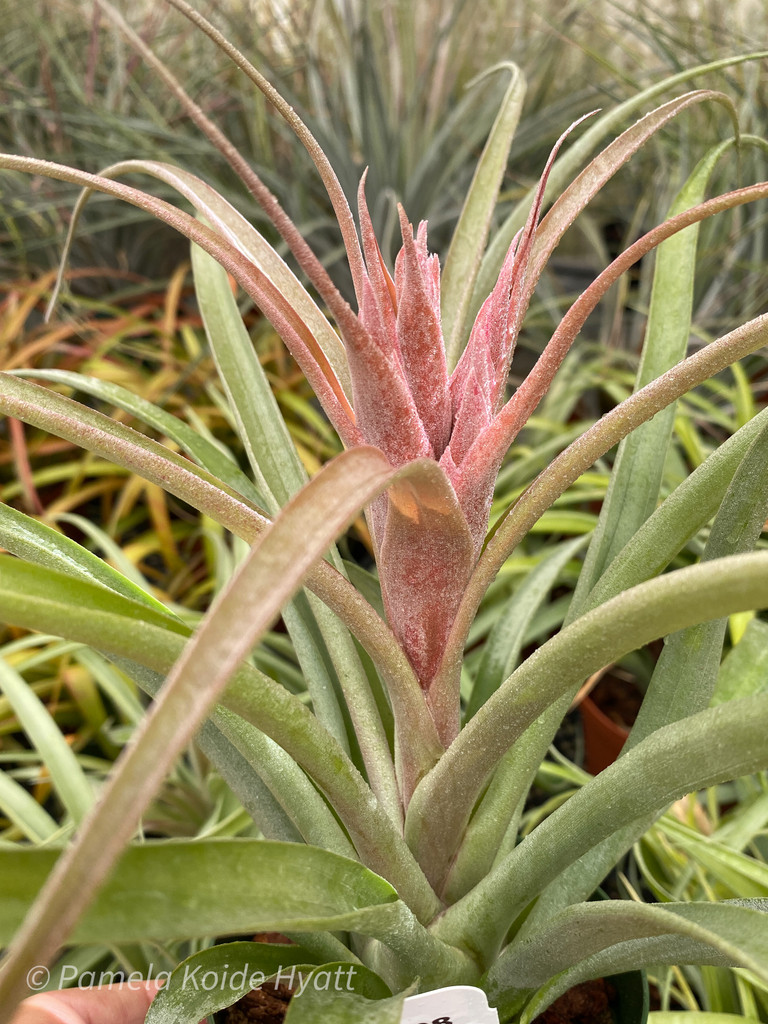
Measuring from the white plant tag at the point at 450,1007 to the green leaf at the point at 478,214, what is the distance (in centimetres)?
32

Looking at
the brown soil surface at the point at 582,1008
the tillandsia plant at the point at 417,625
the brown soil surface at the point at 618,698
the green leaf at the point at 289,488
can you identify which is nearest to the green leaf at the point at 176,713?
the tillandsia plant at the point at 417,625

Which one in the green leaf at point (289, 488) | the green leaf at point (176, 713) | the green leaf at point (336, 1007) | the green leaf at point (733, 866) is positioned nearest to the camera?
the green leaf at point (176, 713)

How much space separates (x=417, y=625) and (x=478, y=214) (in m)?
0.26

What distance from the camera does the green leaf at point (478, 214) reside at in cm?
46

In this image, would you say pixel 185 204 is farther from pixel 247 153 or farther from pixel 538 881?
pixel 538 881

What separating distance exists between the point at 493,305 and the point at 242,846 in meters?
0.24

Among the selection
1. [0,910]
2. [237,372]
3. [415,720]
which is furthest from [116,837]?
[237,372]

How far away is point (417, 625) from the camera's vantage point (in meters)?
0.36

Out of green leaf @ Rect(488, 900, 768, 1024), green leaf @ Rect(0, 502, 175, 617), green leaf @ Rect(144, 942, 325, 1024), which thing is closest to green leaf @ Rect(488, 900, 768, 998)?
green leaf @ Rect(488, 900, 768, 1024)

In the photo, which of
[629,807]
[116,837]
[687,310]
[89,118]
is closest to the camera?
[116,837]

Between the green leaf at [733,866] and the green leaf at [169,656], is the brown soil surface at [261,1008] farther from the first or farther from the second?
the green leaf at [733,866]

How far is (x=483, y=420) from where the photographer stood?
0.35 metres

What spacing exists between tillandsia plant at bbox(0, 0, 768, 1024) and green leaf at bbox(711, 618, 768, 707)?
131mm

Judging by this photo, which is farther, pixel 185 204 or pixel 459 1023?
pixel 185 204
